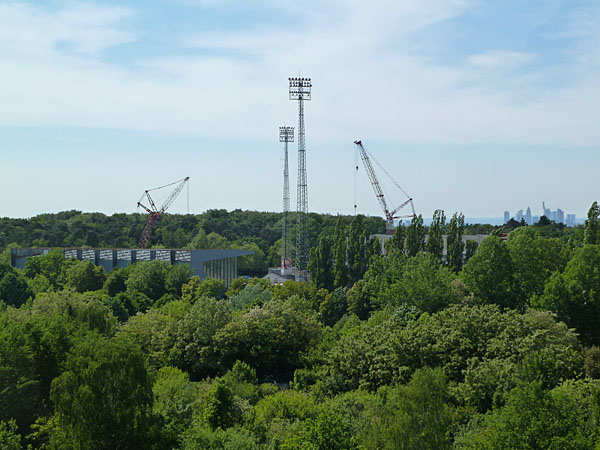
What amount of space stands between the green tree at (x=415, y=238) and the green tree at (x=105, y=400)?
37.2 metres

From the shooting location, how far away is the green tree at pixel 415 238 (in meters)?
52.5

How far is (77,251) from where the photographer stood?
214ft

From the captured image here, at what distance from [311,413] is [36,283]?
40693 mm

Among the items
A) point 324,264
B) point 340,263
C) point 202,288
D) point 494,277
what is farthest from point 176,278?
point 494,277

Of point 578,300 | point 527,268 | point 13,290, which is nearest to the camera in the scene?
point 578,300

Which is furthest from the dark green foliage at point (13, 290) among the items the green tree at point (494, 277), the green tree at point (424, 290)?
the green tree at point (494, 277)

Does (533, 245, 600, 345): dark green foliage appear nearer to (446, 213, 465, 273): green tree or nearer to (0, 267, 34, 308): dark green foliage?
(446, 213, 465, 273): green tree

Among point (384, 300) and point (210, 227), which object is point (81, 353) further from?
point (210, 227)

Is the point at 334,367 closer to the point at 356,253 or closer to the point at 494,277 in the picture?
the point at 494,277

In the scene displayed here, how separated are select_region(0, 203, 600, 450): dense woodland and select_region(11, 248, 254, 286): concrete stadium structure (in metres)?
10.6

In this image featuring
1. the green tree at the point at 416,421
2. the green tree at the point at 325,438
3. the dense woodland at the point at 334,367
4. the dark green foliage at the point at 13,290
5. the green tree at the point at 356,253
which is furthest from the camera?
the green tree at the point at 356,253

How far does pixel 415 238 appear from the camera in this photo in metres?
52.5

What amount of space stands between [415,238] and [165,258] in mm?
24894

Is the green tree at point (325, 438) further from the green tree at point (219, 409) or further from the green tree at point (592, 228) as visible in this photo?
the green tree at point (592, 228)
